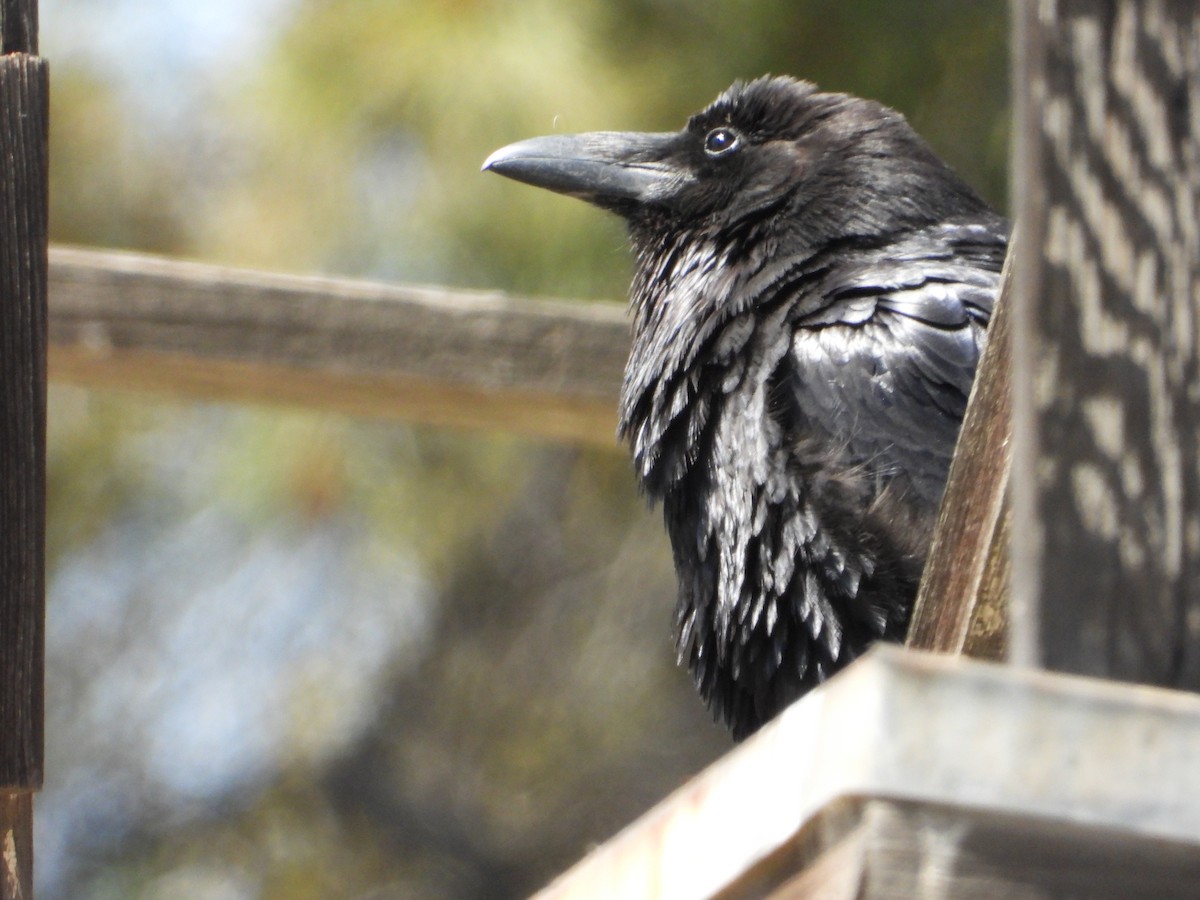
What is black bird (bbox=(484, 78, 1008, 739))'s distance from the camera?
2.52 meters

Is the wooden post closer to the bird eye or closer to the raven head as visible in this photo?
the raven head

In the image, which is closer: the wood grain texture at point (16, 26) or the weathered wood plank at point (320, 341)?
the wood grain texture at point (16, 26)

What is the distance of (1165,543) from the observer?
108cm

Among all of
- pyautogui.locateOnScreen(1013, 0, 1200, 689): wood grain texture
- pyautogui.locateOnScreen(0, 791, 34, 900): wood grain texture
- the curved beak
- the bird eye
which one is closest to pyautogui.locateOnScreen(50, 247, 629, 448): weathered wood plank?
the curved beak

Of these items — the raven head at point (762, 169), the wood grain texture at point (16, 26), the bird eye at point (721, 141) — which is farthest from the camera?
the bird eye at point (721, 141)

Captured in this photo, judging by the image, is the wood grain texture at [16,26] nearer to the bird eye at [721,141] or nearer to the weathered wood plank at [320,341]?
the weathered wood plank at [320,341]

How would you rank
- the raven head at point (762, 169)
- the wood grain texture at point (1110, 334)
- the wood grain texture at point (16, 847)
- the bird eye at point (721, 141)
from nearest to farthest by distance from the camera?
the wood grain texture at point (1110, 334), the wood grain texture at point (16, 847), the raven head at point (762, 169), the bird eye at point (721, 141)

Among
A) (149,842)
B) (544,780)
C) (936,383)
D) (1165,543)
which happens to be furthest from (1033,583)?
(149,842)

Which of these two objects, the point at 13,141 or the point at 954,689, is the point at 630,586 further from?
the point at 954,689

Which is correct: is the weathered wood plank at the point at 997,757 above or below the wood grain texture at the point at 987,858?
above

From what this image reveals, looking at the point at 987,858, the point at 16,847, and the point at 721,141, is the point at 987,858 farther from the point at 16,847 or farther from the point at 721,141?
the point at 721,141

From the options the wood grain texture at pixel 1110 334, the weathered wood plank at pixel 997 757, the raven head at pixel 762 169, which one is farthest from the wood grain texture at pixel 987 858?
the raven head at pixel 762 169

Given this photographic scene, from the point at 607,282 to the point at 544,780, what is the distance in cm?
220

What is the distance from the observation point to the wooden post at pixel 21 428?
5.27 feet
